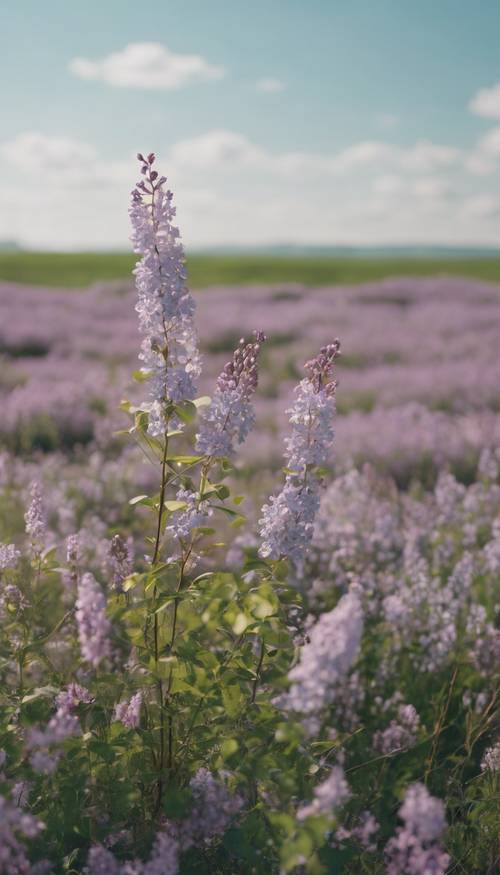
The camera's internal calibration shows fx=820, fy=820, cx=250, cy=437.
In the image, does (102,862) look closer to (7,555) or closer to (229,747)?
(229,747)

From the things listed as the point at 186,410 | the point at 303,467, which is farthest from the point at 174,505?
the point at 303,467

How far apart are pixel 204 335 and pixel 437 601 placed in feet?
42.0

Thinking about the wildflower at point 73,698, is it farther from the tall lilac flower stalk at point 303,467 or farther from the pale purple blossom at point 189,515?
the tall lilac flower stalk at point 303,467

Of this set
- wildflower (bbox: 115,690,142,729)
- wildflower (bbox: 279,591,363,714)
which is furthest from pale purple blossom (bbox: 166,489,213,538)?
wildflower (bbox: 279,591,363,714)

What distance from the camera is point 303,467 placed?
264 cm

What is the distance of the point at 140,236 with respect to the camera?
8.21 feet

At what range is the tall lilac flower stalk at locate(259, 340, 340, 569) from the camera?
8.48 ft

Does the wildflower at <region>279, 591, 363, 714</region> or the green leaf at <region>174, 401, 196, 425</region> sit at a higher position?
the green leaf at <region>174, 401, 196, 425</region>

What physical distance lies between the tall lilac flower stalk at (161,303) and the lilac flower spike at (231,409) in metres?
0.10

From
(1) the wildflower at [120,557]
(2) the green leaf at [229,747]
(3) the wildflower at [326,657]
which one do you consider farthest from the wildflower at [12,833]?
(1) the wildflower at [120,557]

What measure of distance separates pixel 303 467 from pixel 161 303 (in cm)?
69

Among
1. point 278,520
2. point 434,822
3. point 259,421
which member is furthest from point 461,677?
point 259,421

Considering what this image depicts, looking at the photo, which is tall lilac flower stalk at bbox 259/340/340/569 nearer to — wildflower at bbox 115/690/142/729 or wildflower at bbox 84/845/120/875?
wildflower at bbox 115/690/142/729

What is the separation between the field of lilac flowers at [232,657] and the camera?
7.35 feet
